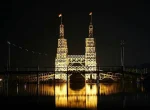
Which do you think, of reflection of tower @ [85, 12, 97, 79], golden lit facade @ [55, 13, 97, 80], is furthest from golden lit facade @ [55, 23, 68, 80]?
reflection of tower @ [85, 12, 97, 79]

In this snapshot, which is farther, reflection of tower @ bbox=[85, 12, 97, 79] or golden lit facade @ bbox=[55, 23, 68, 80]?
reflection of tower @ bbox=[85, 12, 97, 79]

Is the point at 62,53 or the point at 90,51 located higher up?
the point at 90,51

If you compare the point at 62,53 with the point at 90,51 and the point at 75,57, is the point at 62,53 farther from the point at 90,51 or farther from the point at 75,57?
the point at 90,51

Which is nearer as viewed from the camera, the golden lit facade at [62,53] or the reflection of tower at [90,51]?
the golden lit facade at [62,53]

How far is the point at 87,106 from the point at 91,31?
58662 millimetres

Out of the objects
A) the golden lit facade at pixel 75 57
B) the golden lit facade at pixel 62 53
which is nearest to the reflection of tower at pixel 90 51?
the golden lit facade at pixel 75 57

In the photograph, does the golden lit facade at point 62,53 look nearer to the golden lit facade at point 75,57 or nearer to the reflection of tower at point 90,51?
the golden lit facade at point 75,57

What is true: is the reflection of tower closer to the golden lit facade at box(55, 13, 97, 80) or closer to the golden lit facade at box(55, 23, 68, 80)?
the golden lit facade at box(55, 13, 97, 80)

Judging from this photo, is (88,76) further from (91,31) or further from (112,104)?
(112,104)

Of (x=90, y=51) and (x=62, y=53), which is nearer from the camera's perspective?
(x=62, y=53)

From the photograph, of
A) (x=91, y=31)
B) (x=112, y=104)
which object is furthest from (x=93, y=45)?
(x=112, y=104)

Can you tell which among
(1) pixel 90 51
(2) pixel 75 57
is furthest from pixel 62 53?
(1) pixel 90 51

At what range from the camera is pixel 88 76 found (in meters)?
77.3

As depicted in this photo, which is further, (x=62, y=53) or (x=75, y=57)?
(x=75, y=57)
